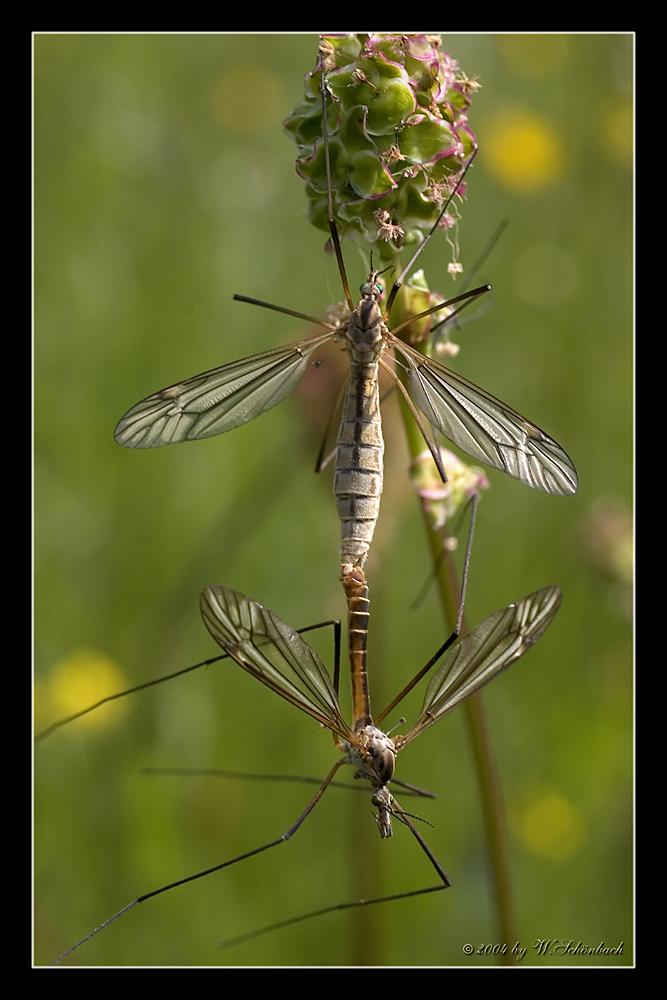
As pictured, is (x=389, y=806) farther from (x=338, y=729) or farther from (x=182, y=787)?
(x=182, y=787)

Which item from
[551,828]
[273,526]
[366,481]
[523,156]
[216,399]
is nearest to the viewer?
[366,481]

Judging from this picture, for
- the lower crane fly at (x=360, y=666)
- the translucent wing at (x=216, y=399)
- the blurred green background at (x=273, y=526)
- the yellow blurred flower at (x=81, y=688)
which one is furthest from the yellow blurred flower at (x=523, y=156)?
the lower crane fly at (x=360, y=666)

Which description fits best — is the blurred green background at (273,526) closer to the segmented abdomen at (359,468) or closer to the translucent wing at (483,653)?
the segmented abdomen at (359,468)

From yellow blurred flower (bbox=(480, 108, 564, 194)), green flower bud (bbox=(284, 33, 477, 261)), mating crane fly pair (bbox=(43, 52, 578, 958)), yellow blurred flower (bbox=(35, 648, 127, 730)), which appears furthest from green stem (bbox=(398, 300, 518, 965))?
yellow blurred flower (bbox=(480, 108, 564, 194))

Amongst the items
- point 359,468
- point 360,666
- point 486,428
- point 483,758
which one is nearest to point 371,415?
point 359,468

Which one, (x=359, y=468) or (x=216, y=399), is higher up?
(x=216, y=399)

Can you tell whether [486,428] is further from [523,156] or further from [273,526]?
[523,156]
